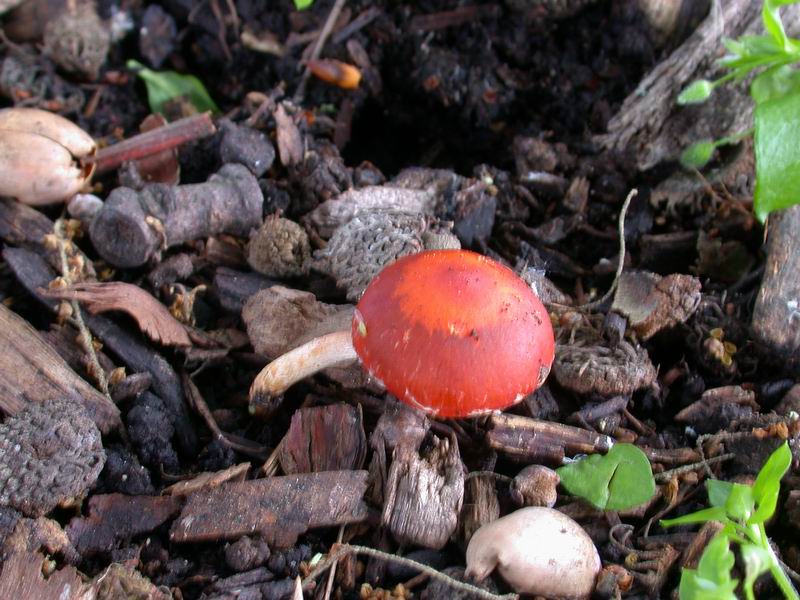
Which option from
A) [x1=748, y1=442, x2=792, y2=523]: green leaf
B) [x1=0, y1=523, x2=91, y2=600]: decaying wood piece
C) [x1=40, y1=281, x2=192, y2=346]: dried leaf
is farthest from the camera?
[x1=40, y1=281, x2=192, y2=346]: dried leaf

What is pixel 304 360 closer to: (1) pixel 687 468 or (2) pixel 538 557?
(2) pixel 538 557

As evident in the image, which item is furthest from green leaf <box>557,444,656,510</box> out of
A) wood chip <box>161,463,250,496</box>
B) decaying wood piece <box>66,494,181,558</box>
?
decaying wood piece <box>66,494,181,558</box>

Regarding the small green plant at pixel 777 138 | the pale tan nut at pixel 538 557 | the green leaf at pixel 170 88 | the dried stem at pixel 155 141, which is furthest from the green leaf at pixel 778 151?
the green leaf at pixel 170 88

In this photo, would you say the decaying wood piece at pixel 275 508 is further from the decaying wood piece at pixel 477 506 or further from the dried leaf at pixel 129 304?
the dried leaf at pixel 129 304

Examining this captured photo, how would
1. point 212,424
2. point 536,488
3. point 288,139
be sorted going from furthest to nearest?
point 288,139
point 212,424
point 536,488

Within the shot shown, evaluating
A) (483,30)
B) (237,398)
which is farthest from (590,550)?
(483,30)

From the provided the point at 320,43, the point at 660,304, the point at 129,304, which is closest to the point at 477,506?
the point at 660,304

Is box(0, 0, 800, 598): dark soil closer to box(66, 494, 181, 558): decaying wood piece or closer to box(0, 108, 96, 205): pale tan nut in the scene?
box(66, 494, 181, 558): decaying wood piece
